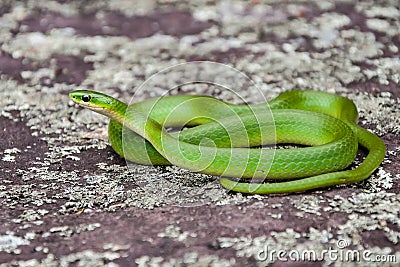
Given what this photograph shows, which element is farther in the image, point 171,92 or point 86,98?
point 171,92

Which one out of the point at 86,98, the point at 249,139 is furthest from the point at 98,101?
the point at 249,139

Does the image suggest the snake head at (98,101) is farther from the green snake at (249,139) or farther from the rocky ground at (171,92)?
the rocky ground at (171,92)

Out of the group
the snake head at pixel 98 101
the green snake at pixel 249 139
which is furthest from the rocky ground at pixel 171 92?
the snake head at pixel 98 101

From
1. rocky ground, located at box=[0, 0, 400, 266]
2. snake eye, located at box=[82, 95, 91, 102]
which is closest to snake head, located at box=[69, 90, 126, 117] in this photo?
snake eye, located at box=[82, 95, 91, 102]

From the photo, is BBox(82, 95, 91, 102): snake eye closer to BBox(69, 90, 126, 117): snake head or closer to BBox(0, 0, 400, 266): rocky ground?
BBox(69, 90, 126, 117): snake head

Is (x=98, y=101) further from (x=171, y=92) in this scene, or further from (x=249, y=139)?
(x=171, y=92)

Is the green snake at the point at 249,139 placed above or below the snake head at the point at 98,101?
below

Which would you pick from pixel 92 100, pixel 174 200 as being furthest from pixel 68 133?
pixel 174 200
